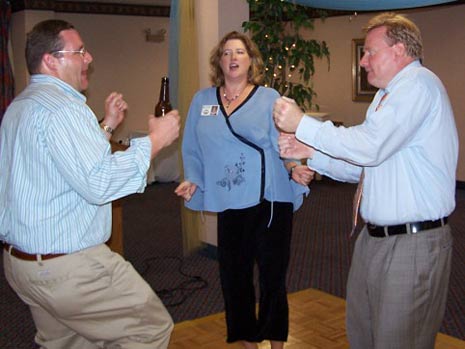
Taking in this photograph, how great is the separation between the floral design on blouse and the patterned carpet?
141 centimetres

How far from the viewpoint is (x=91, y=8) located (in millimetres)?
10609

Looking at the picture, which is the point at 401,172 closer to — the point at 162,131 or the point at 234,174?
the point at 162,131

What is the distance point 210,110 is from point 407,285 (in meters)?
1.38

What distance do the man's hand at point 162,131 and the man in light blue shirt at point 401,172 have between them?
1.25 ft

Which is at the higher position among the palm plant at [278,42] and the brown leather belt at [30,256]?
the palm plant at [278,42]

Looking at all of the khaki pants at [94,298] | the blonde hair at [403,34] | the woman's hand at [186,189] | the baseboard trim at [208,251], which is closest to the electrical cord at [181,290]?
the baseboard trim at [208,251]

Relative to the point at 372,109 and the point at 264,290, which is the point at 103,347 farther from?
the point at 372,109

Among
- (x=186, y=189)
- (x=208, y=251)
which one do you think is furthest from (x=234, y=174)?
(x=208, y=251)

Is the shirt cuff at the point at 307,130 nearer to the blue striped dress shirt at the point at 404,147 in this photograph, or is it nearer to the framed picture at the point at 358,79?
the blue striped dress shirt at the point at 404,147

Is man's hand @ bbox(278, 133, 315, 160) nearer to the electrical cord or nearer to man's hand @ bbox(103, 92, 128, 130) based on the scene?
man's hand @ bbox(103, 92, 128, 130)

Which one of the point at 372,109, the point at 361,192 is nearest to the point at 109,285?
the point at 361,192

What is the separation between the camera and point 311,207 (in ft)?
25.8

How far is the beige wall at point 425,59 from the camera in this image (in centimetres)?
885

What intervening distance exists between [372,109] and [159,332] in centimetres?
117
